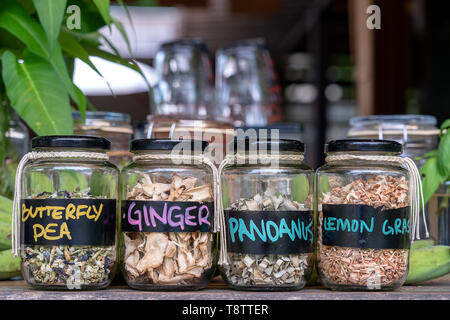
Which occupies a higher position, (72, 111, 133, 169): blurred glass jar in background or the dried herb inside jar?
(72, 111, 133, 169): blurred glass jar in background

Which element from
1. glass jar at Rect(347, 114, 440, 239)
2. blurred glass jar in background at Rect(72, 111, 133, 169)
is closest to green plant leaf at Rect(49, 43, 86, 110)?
blurred glass jar in background at Rect(72, 111, 133, 169)

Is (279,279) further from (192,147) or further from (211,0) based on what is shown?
(211,0)

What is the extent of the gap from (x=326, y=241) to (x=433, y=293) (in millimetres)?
143

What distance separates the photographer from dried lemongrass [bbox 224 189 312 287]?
76 cm

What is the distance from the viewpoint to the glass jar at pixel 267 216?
2.49 feet

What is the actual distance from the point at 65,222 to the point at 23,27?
1.09 feet

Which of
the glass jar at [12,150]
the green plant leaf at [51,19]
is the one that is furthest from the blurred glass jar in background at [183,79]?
the green plant leaf at [51,19]

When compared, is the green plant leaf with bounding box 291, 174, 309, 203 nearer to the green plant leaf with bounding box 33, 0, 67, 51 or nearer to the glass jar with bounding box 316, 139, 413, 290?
the glass jar with bounding box 316, 139, 413, 290

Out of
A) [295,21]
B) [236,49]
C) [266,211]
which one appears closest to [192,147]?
[266,211]

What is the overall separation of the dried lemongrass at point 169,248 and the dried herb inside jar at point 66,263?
0.04 m

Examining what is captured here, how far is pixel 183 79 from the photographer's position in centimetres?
180

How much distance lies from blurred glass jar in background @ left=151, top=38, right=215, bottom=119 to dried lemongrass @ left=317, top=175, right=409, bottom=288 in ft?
3.21

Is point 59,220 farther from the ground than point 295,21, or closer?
closer

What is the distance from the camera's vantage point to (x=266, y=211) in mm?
764
